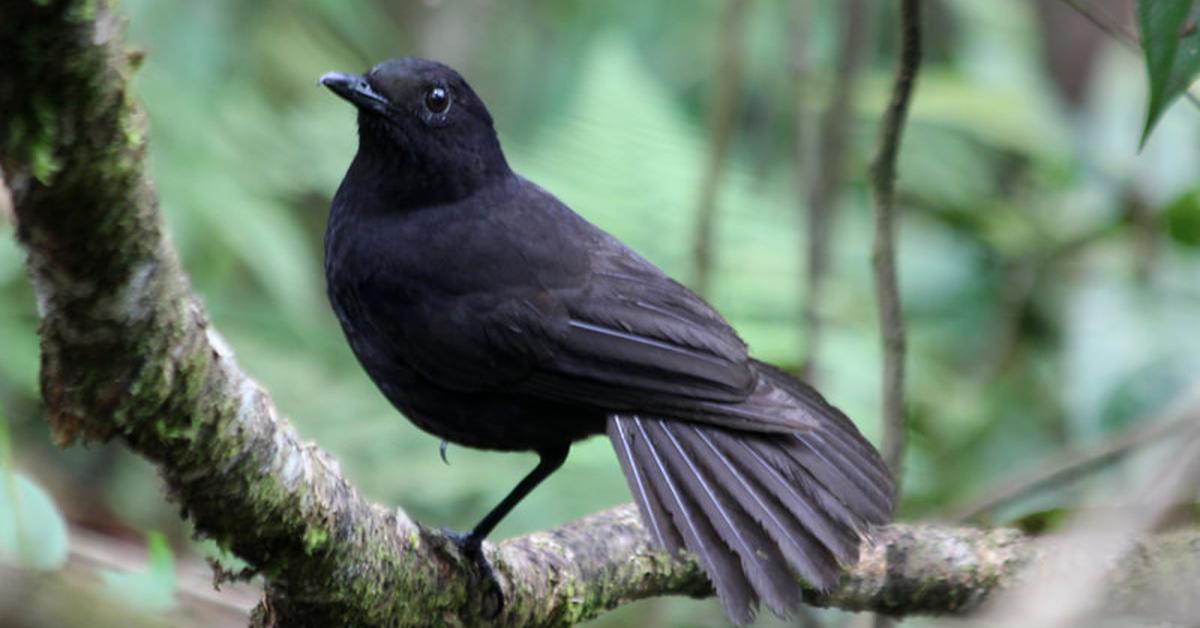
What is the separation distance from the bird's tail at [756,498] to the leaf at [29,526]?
109cm

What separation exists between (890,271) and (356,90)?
4.24ft

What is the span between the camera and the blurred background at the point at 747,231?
4.32 m

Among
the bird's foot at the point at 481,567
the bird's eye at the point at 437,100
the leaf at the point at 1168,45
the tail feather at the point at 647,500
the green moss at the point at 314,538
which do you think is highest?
the bird's eye at the point at 437,100

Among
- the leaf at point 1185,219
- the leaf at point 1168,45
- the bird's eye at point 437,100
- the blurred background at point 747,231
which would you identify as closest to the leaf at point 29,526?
the blurred background at point 747,231

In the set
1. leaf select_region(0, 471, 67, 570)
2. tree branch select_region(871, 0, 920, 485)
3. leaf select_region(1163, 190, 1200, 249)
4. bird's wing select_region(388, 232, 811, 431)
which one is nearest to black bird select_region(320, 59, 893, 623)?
bird's wing select_region(388, 232, 811, 431)

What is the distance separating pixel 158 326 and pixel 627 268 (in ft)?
5.67

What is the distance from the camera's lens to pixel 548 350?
118 inches

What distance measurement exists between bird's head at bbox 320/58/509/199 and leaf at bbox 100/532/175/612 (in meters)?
1.31

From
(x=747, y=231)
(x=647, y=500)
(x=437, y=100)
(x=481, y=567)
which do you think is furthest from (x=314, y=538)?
(x=747, y=231)

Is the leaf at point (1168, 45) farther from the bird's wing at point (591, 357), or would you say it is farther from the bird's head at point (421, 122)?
the bird's head at point (421, 122)

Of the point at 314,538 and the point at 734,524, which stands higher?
the point at 734,524

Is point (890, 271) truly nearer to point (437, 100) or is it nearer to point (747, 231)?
point (437, 100)

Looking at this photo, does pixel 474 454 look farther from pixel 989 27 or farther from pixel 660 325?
pixel 989 27

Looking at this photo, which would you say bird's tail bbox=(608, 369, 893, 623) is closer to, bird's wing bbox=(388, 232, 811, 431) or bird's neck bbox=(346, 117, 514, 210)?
bird's wing bbox=(388, 232, 811, 431)
